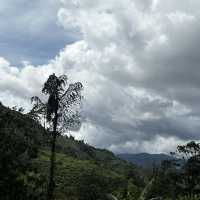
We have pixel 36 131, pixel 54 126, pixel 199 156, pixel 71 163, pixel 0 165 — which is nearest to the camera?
pixel 54 126

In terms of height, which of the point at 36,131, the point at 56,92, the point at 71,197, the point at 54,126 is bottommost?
the point at 71,197

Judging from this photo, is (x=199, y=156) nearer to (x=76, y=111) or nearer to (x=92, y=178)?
(x=92, y=178)

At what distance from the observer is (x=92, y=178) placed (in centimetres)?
6191

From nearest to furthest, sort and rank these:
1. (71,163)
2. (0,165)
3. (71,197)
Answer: (0,165) → (71,197) → (71,163)

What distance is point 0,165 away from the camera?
47719 millimetres

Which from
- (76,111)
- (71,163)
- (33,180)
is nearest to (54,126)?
(76,111)

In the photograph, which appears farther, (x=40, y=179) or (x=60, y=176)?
(x=60, y=176)

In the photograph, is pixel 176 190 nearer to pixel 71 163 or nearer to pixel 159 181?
pixel 159 181

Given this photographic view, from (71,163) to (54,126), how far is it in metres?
56.8

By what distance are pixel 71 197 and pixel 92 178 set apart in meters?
4.06

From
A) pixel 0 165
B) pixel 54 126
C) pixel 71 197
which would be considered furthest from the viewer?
pixel 71 197

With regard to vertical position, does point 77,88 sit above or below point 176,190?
above

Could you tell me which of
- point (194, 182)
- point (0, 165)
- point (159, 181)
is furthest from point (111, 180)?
point (0, 165)

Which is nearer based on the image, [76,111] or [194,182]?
[76,111]
